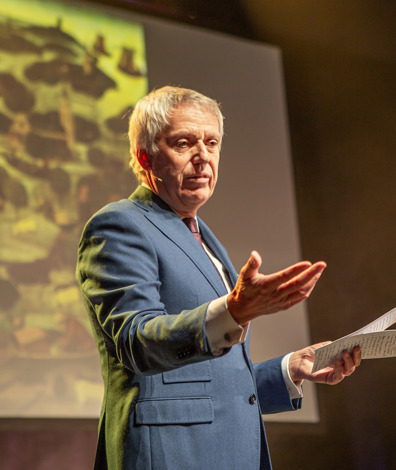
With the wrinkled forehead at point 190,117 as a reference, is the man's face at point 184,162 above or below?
below

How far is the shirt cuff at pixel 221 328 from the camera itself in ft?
3.89

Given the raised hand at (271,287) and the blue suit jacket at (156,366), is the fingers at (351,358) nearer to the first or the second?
the blue suit jacket at (156,366)

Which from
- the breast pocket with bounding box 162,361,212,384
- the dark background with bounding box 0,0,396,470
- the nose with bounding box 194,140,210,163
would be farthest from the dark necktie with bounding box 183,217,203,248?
the dark background with bounding box 0,0,396,470

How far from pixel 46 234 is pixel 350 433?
227 cm

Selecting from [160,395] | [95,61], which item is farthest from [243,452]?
[95,61]

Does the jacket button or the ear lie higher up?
the ear

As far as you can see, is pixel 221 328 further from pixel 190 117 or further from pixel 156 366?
pixel 190 117

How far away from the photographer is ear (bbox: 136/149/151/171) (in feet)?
5.86

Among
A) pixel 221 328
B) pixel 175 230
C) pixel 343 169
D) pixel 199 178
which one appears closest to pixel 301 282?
pixel 221 328

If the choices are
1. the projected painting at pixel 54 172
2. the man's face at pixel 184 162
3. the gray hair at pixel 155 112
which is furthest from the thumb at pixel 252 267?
the projected painting at pixel 54 172

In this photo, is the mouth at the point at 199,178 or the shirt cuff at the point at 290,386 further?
the shirt cuff at the point at 290,386

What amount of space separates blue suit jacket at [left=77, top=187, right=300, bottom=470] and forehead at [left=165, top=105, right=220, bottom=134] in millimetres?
288

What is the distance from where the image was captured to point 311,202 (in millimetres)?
4105

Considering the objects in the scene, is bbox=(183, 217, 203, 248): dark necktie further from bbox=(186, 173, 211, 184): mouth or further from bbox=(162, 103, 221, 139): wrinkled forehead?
bbox=(162, 103, 221, 139): wrinkled forehead
